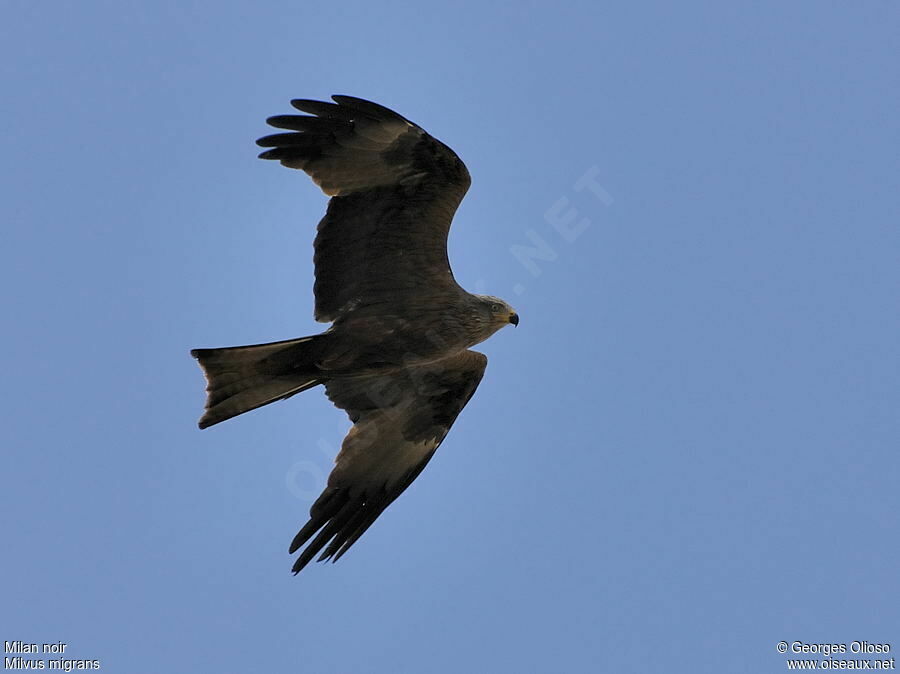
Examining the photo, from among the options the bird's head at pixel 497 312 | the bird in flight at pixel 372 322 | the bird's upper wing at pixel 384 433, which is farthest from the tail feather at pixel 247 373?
the bird's head at pixel 497 312

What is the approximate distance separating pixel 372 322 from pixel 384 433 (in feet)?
4.17

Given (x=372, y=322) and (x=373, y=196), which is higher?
(x=373, y=196)

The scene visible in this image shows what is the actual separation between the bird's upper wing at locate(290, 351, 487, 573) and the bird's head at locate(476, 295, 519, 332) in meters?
0.56

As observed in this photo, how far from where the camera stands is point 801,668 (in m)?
12.3

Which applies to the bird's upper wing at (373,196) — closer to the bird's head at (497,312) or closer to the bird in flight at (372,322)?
the bird in flight at (372,322)

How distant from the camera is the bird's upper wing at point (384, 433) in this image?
1102cm

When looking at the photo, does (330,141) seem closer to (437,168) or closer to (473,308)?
(437,168)

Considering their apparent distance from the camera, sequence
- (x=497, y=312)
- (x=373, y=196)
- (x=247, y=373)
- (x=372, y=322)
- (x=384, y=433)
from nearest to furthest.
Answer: (x=247, y=373)
(x=373, y=196)
(x=372, y=322)
(x=497, y=312)
(x=384, y=433)

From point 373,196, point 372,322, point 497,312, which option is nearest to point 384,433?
point 372,322

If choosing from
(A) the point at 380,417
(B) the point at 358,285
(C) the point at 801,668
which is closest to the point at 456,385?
(A) the point at 380,417

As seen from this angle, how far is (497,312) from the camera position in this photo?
11.1 metres

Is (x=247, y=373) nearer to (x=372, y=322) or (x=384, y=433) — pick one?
(x=372, y=322)

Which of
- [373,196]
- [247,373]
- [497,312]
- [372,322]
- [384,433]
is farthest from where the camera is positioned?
[384,433]

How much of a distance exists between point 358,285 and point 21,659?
537 centimetres
